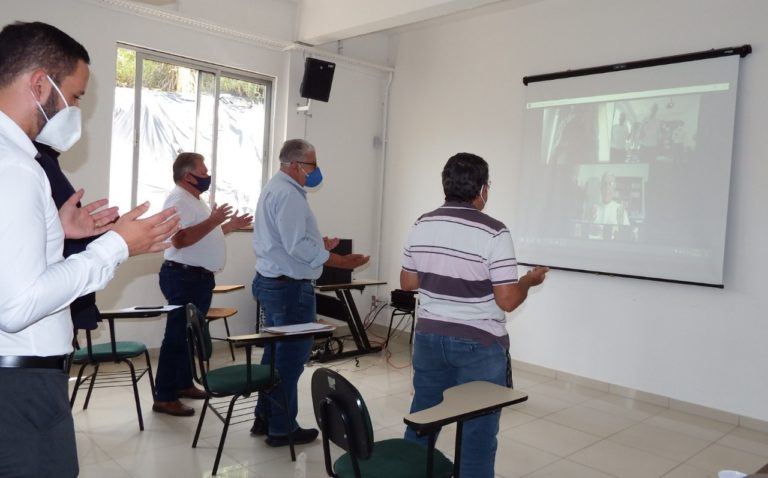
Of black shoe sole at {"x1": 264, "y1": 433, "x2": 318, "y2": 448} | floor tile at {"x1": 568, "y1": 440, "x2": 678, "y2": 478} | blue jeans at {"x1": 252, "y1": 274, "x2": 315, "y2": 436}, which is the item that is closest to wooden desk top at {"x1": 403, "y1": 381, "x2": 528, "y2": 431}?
blue jeans at {"x1": 252, "y1": 274, "x2": 315, "y2": 436}

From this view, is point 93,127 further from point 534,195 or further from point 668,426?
point 668,426

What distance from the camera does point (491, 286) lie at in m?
2.16

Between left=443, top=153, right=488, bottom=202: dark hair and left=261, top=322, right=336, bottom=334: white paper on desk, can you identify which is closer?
left=443, top=153, right=488, bottom=202: dark hair

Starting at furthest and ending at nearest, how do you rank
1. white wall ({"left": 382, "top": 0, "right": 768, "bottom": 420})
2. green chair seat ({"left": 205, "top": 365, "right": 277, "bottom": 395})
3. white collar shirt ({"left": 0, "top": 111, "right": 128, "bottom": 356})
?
white wall ({"left": 382, "top": 0, "right": 768, "bottom": 420}) → green chair seat ({"left": 205, "top": 365, "right": 277, "bottom": 395}) → white collar shirt ({"left": 0, "top": 111, "right": 128, "bottom": 356})

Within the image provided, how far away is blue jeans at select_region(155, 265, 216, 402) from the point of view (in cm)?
366

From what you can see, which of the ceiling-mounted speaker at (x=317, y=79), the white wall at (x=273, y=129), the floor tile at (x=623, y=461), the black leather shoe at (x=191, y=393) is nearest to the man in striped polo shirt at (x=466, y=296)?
the floor tile at (x=623, y=461)

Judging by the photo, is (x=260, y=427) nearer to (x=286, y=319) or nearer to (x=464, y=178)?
(x=286, y=319)

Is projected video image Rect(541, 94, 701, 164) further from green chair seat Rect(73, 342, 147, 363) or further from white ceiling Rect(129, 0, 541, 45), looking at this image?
green chair seat Rect(73, 342, 147, 363)

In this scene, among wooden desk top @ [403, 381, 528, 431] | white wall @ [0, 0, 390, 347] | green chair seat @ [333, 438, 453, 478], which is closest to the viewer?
wooden desk top @ [403, 381, 528, 431]

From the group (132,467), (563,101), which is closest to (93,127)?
(132,467)

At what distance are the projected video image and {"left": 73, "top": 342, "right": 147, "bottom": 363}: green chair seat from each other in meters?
3.68

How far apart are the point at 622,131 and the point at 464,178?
2.98m

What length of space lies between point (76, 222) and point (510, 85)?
15.4 ft

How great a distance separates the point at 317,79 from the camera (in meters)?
5.70
